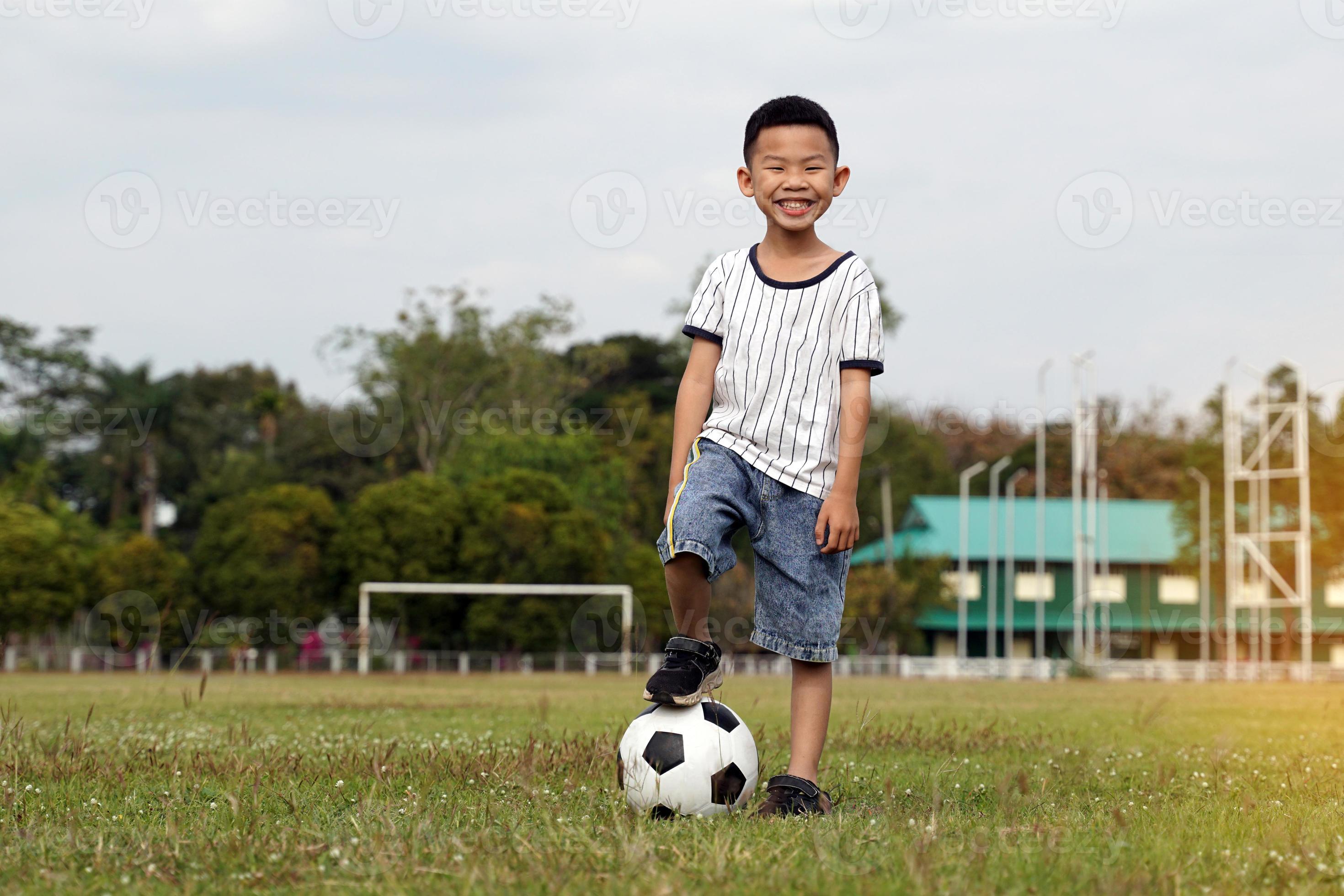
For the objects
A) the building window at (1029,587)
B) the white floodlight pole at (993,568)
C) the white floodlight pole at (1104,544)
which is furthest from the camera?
the building window at (1029,587)

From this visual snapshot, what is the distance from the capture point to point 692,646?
404 centimetres

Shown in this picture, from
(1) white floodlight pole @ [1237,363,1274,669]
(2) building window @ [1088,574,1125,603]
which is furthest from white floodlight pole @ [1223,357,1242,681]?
(2) building window @ [1088,574,1125,603]

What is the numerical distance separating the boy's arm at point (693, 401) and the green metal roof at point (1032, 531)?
52.0 meters

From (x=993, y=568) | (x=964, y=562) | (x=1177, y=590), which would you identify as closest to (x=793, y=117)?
(x=964, y=562)

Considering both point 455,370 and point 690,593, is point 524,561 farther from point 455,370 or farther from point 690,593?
point 690,593

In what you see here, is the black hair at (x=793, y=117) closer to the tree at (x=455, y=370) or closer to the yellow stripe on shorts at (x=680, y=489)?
the yellow stripe on shorts at (x=680, y=489)

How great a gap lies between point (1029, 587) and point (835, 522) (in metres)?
57.0

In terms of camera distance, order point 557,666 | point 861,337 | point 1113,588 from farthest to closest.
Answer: point 1113,588
point 557,666
point 861,337

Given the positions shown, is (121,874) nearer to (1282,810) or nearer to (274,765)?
(274,765)

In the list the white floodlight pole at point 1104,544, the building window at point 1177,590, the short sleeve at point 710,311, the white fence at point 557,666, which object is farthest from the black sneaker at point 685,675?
the building window at point 1177,590

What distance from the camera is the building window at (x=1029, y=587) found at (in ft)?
192

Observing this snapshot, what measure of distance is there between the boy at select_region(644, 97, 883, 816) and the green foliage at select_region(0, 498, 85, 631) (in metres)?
41.3

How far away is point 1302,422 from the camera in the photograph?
3909 cm

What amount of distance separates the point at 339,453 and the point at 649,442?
13.8 meters
